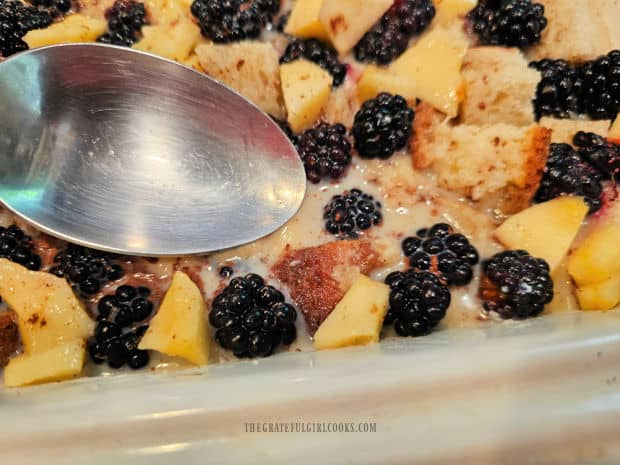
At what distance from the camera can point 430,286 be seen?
109 cm

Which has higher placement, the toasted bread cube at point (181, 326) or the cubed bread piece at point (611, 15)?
the cubed bread piece at point (611, 15)

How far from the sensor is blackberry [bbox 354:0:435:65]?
1456 millimetres

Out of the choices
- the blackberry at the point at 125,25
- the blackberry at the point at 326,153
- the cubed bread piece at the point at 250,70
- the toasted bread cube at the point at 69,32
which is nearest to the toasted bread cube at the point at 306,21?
the cubed bread piece at the point at 250,70

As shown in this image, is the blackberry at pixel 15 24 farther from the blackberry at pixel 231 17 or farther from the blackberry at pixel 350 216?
the blackberry at pixel 350 216

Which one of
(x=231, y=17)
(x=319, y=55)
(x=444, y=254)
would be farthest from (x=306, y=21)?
(x=444, y=254)

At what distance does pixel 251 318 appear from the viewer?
1.09 m

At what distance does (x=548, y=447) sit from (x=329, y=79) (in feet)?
3.32

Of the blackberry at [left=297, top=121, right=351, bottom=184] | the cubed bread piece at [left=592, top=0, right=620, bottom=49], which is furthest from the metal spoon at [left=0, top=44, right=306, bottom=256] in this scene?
the cubed bread piece at [left=592, top=0, right=620, bottom=49]

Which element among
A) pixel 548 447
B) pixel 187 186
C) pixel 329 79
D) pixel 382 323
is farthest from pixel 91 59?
pixel 548 447

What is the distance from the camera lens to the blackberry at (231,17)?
4.91ft

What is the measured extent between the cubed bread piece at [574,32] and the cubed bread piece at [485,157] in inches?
14.2

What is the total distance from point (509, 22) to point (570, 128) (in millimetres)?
351

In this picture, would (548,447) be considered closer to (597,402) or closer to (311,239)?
(597,402)

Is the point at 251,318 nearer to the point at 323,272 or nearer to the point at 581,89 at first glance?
the point at 323,272
